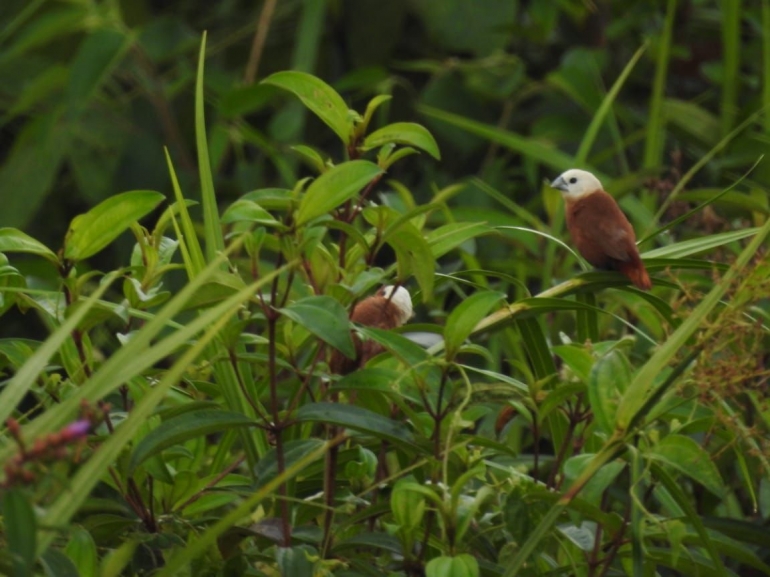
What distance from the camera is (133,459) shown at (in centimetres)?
74

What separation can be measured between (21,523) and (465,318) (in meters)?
Result: 0.31

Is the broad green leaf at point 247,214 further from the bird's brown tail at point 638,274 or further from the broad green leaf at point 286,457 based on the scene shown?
the bird's brown tail at point 638,274

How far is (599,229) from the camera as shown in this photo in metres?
1.10

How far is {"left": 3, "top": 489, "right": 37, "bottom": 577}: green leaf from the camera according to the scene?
0.56 meters

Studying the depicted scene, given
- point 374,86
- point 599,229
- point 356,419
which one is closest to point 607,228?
point 599,229

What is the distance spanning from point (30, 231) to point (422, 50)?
889 mm

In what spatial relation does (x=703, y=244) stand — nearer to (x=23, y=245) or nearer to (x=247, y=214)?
(x=247, y=214)

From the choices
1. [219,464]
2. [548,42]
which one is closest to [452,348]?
[219,464]

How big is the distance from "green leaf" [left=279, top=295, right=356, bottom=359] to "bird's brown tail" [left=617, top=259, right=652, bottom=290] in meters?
0.34

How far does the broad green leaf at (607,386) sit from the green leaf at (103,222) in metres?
0.30

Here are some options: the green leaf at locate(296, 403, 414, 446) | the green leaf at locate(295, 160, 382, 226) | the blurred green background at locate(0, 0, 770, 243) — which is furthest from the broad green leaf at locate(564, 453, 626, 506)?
the blurred green background at locate(0, 0, 770, 243)

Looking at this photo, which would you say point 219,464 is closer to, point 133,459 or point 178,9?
point 133,459

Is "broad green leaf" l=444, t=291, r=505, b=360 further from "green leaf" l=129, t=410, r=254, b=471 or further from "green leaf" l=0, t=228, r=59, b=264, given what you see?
"green leaf" l=0, t=228, r=59, b=264

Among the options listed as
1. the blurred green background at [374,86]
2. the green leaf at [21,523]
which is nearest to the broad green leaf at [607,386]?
the green leaf at [21,523]
